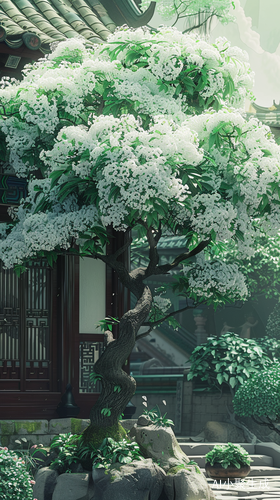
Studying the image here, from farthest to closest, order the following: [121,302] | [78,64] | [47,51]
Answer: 1. [121,302]
2. [47,51]
3. [78,64]

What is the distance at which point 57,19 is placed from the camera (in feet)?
38.8

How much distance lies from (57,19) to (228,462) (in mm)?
8139

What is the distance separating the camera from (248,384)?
14.5 m

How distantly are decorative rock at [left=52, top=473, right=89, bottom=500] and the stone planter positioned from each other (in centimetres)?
313

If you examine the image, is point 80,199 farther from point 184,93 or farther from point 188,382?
point 188,382

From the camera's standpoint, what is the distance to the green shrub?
290 inches

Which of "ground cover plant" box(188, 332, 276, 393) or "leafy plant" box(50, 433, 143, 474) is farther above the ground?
"ground cover plant" box(188, 332, 276, 393)

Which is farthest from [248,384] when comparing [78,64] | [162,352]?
[162,352]

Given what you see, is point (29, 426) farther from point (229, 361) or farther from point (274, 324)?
point (274, 324)

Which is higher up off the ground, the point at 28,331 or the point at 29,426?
the point at 28,331

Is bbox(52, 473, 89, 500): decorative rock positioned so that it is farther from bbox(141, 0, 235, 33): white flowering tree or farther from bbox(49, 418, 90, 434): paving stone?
bbox(141, 0, 235, 33): white flowering tree

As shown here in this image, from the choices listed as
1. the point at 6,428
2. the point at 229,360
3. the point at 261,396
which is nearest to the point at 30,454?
the point at 6,428

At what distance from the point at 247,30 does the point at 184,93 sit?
34.5 metres

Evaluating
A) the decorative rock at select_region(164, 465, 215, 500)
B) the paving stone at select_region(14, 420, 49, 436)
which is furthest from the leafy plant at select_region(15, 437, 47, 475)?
the decorative rock at select_region(164, 465, 215, 500)
